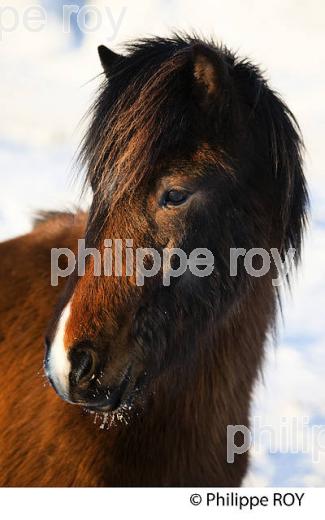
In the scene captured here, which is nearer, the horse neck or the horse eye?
the horse eye

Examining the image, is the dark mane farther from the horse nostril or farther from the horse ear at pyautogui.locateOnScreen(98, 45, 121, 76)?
the horse nostril

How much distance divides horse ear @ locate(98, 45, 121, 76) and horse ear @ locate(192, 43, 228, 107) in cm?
50

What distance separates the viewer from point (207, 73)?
2324 mm

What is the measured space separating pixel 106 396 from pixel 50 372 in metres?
0.21

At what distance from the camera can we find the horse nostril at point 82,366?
2.05 meters

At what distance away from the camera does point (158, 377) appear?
2.34 meters

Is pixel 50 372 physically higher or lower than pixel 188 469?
higher

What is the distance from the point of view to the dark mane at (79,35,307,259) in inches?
89.9

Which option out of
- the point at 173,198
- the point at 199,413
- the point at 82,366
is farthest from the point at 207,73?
the point at 199,413

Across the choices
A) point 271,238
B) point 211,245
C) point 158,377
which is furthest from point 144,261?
point 271,238

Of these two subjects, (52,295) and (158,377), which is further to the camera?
(52,295)

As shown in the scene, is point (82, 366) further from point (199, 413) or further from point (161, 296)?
point (199, 413)

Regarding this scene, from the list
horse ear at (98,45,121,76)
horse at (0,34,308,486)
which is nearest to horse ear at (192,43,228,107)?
horse at (0,34,308,486)

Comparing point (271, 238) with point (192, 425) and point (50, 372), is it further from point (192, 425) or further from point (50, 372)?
point (50, 372)
